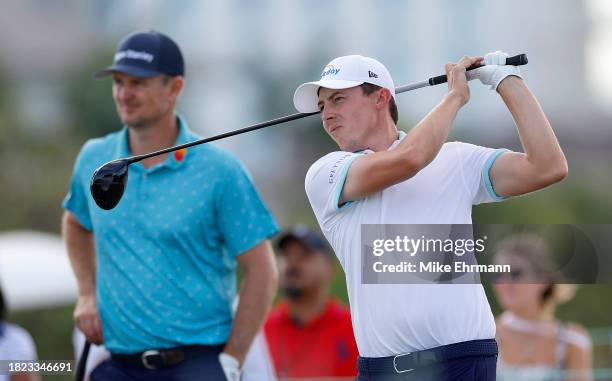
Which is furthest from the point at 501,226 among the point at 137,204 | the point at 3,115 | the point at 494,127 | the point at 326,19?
the point at 326,19

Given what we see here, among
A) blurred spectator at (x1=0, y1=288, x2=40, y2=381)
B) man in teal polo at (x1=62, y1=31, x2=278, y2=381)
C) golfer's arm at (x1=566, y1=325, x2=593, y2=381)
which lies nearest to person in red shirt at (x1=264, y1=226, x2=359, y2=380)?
golfer's arm at (x1=566, y1=325, x2=593, y2=381)

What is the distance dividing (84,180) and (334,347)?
2.27 meters

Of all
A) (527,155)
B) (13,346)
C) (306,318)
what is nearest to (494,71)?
(527,155)

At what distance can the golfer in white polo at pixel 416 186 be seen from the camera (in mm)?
4094

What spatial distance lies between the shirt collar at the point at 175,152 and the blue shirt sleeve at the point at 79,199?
198 millimetres

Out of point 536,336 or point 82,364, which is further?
point 536,336

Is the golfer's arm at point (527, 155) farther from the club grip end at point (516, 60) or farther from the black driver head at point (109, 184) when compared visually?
the black driver head at point (109, 184)

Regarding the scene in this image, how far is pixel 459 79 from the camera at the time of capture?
428 centimetres

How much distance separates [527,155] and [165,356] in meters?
1.90

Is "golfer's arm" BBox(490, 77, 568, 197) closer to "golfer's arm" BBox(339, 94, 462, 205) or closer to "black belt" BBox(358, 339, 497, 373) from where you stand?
"golfer's arm" BBox(339, 94, 462, 205)

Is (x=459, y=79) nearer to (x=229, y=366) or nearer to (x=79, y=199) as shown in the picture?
(x=229, y=366)

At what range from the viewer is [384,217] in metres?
4.20

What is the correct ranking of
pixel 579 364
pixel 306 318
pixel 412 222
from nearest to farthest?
pixel 412 222 → pixel 579 364 → pixel 306 318

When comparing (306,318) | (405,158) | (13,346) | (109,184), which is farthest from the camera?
(306,318)
